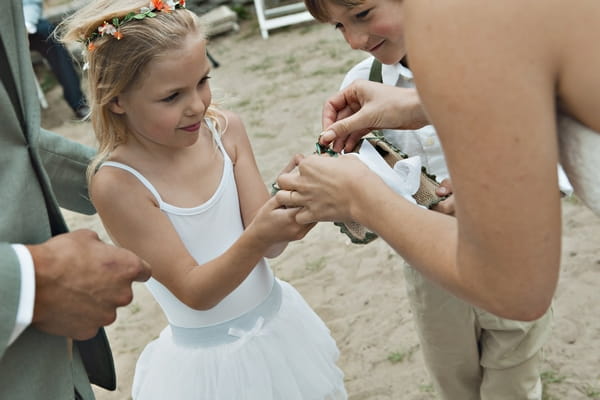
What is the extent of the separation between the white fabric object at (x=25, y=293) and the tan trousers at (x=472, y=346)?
1.51 m

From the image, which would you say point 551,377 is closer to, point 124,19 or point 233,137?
point 233,137

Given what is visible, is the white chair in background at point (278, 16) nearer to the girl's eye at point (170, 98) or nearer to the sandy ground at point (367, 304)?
the sandy ground at point (367, 304)

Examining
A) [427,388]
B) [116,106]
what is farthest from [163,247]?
[427,388]

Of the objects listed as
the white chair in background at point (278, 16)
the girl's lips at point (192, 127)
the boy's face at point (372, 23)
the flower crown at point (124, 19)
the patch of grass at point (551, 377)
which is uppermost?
the flower crown at point (124, 19)

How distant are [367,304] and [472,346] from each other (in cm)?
134

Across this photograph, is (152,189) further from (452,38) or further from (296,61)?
(296,61)

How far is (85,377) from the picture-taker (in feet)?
5.69

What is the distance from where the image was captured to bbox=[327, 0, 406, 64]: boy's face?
7.60 feet

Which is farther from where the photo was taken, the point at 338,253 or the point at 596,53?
the point at 338,253

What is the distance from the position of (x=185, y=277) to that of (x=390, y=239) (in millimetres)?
859

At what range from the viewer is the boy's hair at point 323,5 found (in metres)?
2.29

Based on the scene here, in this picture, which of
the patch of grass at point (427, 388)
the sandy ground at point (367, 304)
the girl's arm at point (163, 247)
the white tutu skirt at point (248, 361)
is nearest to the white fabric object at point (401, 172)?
the girl's arm at point (163, 247)

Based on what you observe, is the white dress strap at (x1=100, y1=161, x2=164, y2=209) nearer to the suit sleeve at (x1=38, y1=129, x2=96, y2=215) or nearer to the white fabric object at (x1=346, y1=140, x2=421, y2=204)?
the suit sleeve at (x1=38, y1=129, x2=96, y2=215)

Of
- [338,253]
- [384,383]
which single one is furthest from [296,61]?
[384,383]
